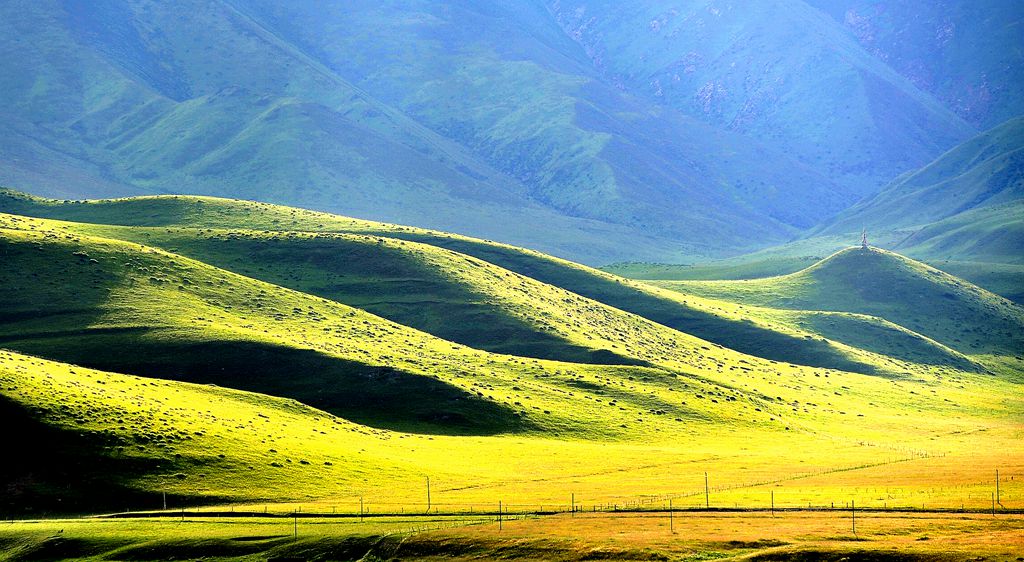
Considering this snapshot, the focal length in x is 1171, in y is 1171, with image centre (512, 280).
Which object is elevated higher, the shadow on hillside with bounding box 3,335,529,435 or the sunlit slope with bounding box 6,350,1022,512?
the shadow on hillside with bounding box 3,335,529,435

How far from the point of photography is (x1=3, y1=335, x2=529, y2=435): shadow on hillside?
6191 inches

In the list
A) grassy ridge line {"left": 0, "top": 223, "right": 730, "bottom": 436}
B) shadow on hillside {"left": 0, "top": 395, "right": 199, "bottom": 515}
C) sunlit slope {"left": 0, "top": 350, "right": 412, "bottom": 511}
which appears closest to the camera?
shadow on hillside {"left": 0, "top": 395, "right": 199, "bottom": 515}

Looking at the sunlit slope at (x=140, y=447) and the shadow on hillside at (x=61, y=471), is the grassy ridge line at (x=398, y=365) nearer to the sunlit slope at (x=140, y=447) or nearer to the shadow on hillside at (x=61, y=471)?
the sunlit slope at (x=140, y=447)

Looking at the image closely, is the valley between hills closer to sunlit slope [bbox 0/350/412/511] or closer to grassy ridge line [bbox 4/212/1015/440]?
sunlit slope [bbox 0/350/412/511]

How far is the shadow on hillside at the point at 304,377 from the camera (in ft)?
516

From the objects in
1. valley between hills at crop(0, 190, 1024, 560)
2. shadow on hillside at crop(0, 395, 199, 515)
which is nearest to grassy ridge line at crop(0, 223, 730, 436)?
valley between hills at crop(0, 190, 1024, 560)

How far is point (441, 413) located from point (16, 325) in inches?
2552

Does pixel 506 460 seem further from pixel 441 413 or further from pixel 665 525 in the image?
pixel 665 525

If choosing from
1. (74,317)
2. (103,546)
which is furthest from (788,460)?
(74,317)

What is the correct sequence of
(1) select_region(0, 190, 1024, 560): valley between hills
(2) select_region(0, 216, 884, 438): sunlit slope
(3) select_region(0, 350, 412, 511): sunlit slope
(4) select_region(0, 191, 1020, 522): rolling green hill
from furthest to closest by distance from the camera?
(2) select_region(0, 216, 884, 438): sunlit slope < (4) select_region(0, 191, 1020, 522): rolling green hill < (3) select_region(0, 350, 412, 511): sunlit slope < (1) select_region(0, 190, 1024, 560): valley between hills

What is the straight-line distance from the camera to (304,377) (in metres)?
165

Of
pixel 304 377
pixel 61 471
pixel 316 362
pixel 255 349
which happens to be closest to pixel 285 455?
pixel 61 471

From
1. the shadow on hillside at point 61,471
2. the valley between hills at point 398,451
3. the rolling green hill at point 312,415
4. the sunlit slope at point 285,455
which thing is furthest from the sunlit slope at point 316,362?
the shadow on hillside at point 61,471

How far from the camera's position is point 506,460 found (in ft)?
448
